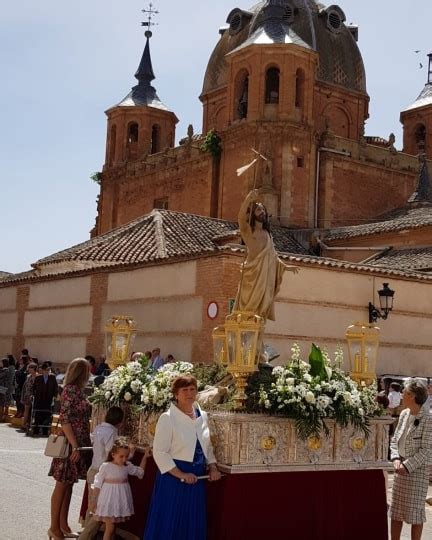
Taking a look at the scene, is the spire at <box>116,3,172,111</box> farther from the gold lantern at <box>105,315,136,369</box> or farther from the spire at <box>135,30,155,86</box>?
the gold lantern at <box>105,315,136,369</box>

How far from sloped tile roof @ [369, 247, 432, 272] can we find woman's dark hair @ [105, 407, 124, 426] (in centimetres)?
1573

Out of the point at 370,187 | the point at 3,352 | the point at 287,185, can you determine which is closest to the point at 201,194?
the point at 287,185

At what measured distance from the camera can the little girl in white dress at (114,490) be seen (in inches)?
263

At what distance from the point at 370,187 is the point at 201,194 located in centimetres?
753

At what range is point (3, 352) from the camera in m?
25.7

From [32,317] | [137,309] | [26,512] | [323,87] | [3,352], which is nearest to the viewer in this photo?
[26,512]

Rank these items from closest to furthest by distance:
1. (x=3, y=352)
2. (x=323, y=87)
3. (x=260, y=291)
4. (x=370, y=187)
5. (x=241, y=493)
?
(x=241, y=493) → (x=260, y=291) → (x=3, y=352) → (x=370, y=187) → (x=323, y=87)

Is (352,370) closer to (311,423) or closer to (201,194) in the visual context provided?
(311,423)

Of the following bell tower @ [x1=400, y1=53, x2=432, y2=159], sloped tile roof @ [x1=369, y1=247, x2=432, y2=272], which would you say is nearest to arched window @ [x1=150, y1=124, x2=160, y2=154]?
bell tower @ [x1=400, y1=53, x2=432, y2=159]

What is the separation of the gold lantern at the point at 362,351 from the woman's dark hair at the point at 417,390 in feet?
2.21

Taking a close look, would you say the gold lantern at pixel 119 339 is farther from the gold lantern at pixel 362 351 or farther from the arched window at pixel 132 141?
the arched window at pixel 132 141

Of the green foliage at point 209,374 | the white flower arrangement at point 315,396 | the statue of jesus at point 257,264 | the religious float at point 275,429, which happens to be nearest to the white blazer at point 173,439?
the religious float at point 275,429

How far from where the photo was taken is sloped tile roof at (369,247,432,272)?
74.7 ft

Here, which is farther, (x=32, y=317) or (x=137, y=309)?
(x=32, y=317)
